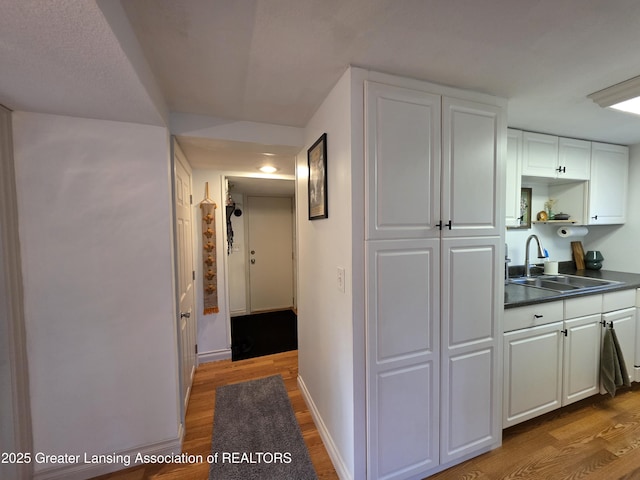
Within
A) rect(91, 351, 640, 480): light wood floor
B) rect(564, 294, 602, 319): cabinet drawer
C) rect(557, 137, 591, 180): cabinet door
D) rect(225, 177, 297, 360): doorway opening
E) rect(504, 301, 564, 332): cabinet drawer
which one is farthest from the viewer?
rect(225, 177, 297, 360): doorway opening

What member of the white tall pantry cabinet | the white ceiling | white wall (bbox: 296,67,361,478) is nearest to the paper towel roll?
the white ceiling

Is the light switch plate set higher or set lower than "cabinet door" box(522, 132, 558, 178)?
lower

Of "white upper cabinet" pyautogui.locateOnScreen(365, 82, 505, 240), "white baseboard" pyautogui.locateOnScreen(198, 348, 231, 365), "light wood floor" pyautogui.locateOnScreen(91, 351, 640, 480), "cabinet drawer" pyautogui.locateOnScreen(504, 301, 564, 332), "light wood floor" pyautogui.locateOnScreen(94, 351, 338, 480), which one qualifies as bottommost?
"light wood floor" pyautogui.locateOnScreen(94, 351, 338, 480)

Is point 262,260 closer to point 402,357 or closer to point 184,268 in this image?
point 184,268

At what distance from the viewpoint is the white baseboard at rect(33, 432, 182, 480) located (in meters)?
1.44

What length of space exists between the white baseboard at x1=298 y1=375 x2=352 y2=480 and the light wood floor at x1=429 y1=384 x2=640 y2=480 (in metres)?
0.52

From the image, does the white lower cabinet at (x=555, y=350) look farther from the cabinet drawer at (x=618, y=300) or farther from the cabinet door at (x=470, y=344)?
the cabinet door at (x=470, y=344)

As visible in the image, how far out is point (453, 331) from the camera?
4.84 feet

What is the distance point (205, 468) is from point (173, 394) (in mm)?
471

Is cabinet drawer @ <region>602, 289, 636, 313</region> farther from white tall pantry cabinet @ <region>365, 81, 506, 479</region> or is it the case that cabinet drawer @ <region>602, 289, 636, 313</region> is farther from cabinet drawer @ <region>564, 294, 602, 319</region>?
white tall pantry cabinet @ <region>365, 81, 506, 479</region>

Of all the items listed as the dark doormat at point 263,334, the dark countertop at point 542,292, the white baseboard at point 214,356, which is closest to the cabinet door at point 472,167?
the dark countertop at point 542,292

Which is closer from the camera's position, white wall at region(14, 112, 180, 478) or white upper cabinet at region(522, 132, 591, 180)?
white wall at region(14, 112, 180, 478)

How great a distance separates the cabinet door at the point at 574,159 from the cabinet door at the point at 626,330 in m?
1.18

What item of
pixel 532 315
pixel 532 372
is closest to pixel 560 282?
pixel 532 315
